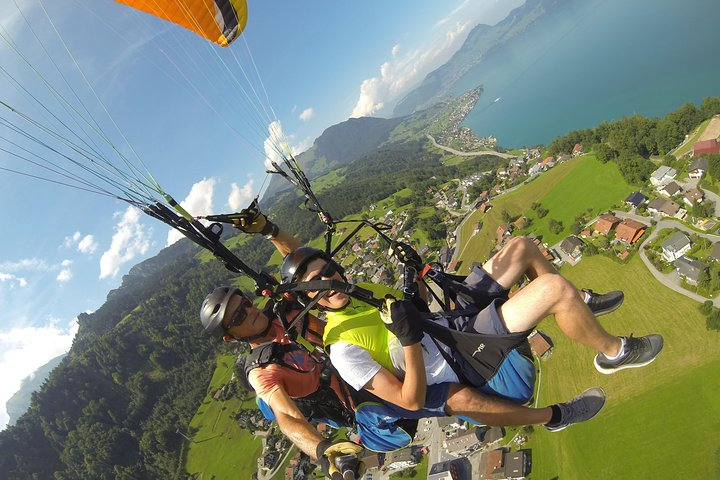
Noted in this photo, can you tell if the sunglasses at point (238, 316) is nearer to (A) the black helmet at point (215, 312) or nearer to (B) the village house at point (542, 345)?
(A) the black helmet at point (215, 312)

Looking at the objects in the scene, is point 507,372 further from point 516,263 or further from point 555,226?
point 555,226

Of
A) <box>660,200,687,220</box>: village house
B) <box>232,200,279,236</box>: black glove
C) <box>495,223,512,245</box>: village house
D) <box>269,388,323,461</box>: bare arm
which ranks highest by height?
<box>232,200,279,236</box>: black glove

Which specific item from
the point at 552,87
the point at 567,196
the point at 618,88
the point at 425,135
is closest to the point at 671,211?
the point at 567,196

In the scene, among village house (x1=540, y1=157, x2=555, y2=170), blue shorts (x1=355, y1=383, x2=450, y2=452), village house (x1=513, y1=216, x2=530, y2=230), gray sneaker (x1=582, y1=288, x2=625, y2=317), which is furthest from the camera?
village house (x1=540, y1=157, x2=555, y2=170)

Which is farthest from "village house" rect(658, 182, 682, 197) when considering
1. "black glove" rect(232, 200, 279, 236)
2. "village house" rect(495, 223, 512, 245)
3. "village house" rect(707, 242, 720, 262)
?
"black glove" rect(232, 200, 279, 236)

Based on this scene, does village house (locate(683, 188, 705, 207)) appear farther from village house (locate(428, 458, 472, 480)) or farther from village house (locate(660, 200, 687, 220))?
village house (locate(428, 458, 472, 480))

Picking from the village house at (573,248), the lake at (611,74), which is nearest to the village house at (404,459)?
the village house at (573,248)

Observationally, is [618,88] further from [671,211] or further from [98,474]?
[98,474]
